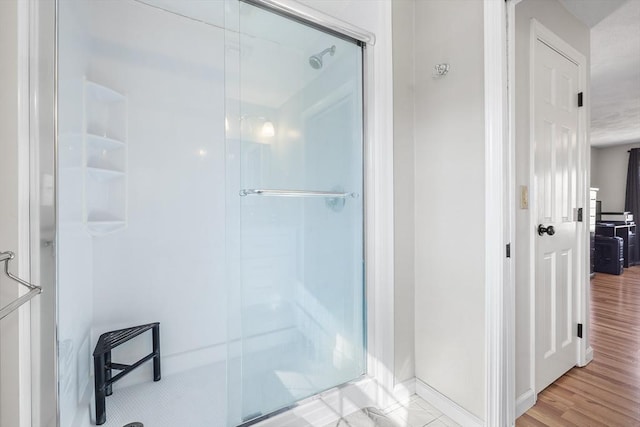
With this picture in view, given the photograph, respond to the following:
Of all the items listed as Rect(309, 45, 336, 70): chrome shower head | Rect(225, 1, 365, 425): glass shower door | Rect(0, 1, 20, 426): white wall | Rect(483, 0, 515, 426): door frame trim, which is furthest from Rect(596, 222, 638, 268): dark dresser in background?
Rect(0, 1, 20, 426): white wall

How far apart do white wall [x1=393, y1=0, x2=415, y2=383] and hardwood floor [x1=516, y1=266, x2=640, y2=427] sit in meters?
0.68

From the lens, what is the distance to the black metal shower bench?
1.47 metres

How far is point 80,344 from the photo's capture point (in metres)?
1.51

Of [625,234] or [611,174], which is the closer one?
[625,234]

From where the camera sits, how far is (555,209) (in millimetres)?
1822

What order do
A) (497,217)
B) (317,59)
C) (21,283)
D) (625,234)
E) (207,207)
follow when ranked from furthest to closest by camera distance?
(625,234), (207,207), (317,59), (497,217), (21,283)

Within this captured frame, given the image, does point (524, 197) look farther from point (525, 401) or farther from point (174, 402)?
point (174, 402)

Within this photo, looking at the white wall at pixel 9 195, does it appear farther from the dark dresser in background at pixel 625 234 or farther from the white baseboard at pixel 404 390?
the dark dresser in background at pixel 625 234

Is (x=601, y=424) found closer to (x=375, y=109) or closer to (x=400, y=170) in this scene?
(x=400, y=170)

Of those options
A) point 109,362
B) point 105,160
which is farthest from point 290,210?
point 109,362

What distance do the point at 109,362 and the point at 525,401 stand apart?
2.36 m

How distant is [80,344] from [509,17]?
2756 mm

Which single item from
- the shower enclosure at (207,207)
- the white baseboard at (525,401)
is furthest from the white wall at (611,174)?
the shower enclosure at (207,207)

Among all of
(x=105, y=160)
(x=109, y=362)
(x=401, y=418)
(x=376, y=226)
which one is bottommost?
(x=401, y=418)
